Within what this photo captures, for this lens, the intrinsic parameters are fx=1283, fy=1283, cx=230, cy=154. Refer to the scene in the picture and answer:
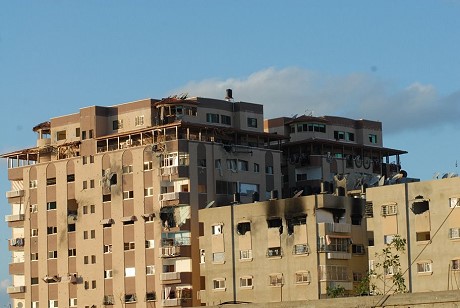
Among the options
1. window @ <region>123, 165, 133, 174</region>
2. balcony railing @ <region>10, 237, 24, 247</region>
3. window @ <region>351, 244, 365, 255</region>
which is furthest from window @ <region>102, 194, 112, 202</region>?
window @ <region>351, 244, 365, 255</region>

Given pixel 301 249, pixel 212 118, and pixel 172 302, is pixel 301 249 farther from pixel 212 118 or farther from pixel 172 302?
pixel 212 118

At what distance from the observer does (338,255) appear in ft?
358

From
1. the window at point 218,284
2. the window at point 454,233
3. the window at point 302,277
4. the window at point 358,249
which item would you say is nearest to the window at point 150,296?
the window at point 218,284

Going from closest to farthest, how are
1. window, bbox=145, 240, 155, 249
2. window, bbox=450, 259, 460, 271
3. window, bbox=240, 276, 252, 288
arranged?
window, bbox=450, 259, 460, 271 < window, bbox=240, 276, 252, 288 < window, bbox=145, 240, 155, 249

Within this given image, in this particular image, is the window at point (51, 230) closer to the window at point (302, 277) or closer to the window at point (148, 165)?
the window at point (148, 165)

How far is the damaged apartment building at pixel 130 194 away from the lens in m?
118

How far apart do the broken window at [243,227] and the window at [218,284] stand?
4.68m

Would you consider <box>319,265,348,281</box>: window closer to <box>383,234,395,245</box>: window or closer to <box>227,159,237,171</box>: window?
<box>383,234,395,245</box>: window

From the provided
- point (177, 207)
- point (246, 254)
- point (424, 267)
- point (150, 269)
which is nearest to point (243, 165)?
point (177, 207)

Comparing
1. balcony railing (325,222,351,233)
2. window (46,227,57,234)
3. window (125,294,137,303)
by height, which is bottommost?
window (125,294,137,303)

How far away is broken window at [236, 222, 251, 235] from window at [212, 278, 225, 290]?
4.68m

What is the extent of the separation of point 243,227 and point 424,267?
1879cm

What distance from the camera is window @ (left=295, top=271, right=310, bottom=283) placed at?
109 meters

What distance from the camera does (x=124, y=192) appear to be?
123m
